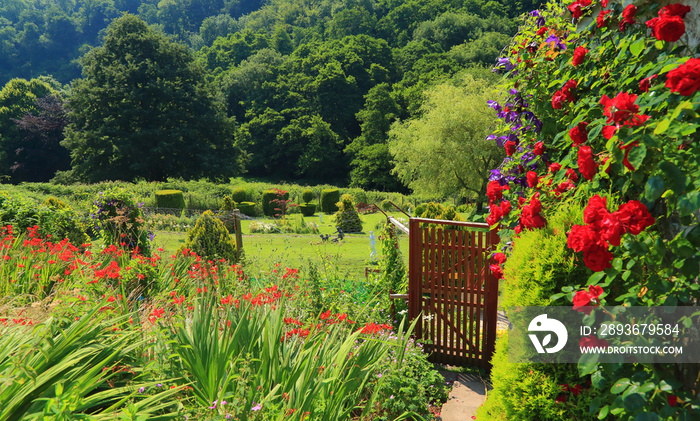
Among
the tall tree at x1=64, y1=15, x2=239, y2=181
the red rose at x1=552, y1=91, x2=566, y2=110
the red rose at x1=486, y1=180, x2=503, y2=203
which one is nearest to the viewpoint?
the red rose at x1=552, y1=91, x2=566, y2=110

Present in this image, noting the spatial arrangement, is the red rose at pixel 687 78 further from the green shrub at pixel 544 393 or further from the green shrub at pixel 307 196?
the green shrub at pixel 307 196

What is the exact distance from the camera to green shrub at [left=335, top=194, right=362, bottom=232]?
53.0ft

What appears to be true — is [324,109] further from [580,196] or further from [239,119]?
[580,196]

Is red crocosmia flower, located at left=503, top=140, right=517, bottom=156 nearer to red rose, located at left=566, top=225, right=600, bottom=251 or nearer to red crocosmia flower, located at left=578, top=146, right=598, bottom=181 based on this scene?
red crocosmia flower, located at left=578, top=146, right=598, bottom=181

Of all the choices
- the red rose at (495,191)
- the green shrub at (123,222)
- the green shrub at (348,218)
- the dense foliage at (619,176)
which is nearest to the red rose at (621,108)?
the dense foliage at (619,176)

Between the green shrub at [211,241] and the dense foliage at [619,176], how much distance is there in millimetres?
4914

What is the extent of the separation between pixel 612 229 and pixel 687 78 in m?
0.48

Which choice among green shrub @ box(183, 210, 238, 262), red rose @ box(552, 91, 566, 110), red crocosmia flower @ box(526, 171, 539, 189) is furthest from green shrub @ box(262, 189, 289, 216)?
red rose @ box(552, 91, 566, 110)

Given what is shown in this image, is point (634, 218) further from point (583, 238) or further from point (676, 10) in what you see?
point (676, 10)

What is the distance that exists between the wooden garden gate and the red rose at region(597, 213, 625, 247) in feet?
9.19

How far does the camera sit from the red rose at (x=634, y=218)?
1525mm

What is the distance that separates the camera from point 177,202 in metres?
18.2

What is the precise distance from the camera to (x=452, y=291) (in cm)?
461

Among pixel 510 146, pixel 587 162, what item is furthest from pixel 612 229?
pixel 510 146
